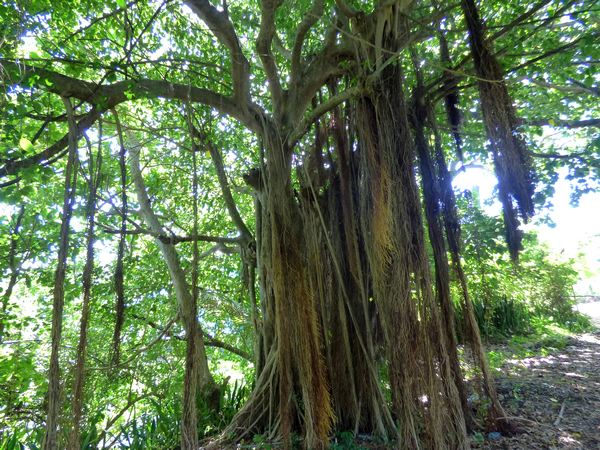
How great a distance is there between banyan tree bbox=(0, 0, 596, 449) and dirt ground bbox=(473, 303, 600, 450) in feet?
0.61

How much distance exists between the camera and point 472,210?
5.25 m

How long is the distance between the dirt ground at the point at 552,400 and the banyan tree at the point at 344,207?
18 centimetres

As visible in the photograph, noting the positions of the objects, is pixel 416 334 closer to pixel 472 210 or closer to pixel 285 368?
pixel 285 368

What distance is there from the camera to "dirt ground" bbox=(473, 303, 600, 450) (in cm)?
239

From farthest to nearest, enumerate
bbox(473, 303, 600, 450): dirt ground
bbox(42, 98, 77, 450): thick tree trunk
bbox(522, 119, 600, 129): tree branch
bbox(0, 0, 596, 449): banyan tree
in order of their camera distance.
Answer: bbox(522, 119, 600, 129): tree branch → bbox(473, 303, 600, 450): dirt ground → bbox(0, 0, 596, 449): banyan tree → bbox(42, 98, 77, 450): thick tree trunk

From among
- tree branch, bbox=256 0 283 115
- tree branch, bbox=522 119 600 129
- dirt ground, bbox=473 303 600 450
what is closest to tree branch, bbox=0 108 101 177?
tree branch, bbox=256 0 283 115

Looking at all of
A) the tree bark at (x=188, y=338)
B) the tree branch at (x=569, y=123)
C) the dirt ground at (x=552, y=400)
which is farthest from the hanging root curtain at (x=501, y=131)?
the tree branch at (x=569, y=123)

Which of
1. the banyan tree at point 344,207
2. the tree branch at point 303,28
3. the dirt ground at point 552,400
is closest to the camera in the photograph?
the banyan tree at point 344,207

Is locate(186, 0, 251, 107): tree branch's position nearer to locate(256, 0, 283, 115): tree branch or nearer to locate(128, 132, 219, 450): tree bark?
locate(256, 0, 283, 115): tree branch

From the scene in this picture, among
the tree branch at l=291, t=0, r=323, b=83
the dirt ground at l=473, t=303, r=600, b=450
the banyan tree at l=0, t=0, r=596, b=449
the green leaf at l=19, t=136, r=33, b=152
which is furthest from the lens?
the tree branch at l=291, t=0, r=323, b=83

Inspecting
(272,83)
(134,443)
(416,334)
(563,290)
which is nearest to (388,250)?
Answer: (416,334)

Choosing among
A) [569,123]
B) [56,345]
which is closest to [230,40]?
[56,345]

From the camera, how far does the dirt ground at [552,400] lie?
7.84 ft

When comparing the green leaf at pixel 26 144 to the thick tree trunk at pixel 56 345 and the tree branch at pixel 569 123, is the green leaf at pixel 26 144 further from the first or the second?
the tree branch at pixel 569 123
